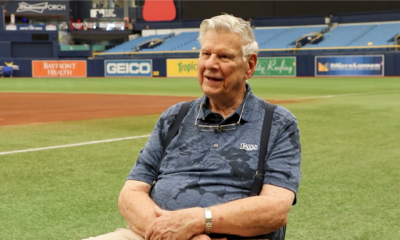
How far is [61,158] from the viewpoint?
7.20m

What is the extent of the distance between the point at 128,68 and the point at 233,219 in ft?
133

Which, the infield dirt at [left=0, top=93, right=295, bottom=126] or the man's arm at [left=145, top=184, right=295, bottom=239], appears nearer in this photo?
the man's arm at [left=145, top=184, right=295, bottom=239]

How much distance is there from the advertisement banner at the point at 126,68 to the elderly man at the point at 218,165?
39.2 metres

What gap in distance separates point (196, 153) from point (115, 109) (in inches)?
465

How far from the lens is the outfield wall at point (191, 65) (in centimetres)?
3466

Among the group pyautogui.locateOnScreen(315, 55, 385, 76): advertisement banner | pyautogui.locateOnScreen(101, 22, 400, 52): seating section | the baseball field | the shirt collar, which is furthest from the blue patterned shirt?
pyautogui.locateOnScreen(101, 22, 400, 52): seating section

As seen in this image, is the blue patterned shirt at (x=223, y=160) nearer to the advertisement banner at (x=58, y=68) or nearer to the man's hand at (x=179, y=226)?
the man's hand at (x=179, y=226)

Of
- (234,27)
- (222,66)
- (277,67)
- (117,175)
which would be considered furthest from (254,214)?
(277,67)

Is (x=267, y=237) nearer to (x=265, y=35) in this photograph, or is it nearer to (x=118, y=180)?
(x=118, y=180)

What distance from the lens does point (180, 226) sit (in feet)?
8.68

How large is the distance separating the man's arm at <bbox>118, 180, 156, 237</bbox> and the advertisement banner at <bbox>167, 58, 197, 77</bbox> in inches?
1465

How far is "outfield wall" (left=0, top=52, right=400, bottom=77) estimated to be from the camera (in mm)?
34656

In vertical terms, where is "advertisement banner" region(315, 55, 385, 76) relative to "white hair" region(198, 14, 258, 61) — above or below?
below

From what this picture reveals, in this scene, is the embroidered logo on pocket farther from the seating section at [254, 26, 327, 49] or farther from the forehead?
the seating section at [254, 26, 327, 49]
